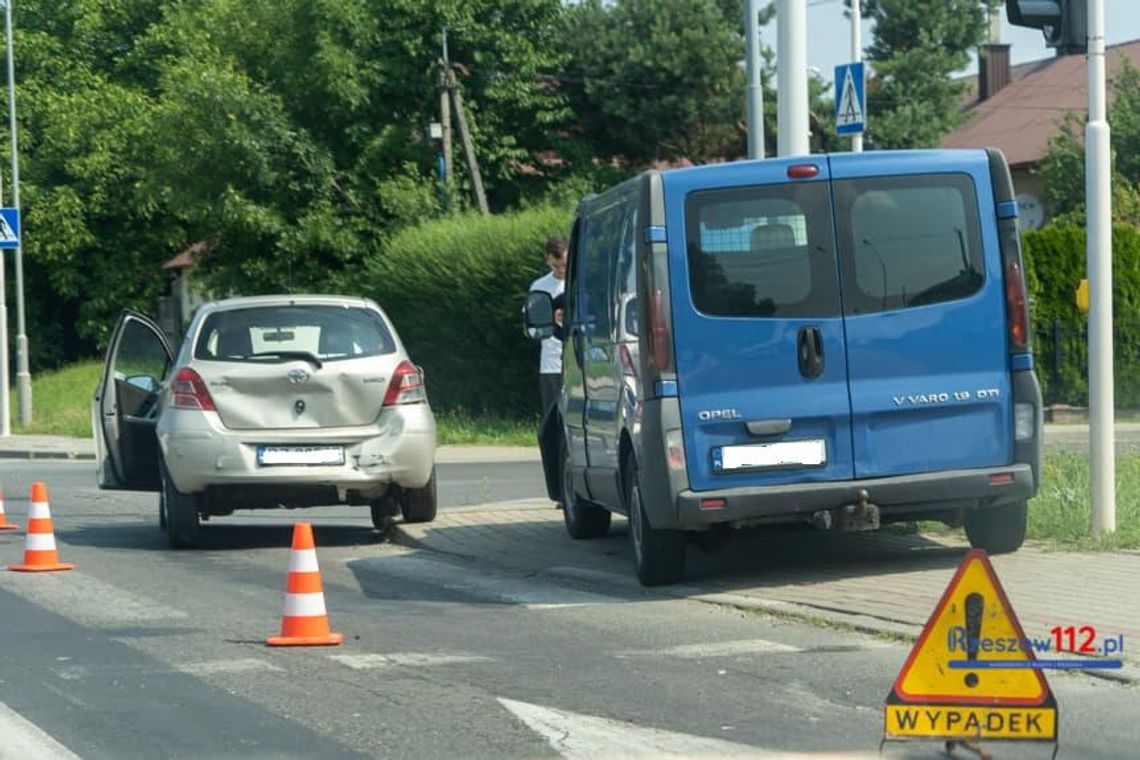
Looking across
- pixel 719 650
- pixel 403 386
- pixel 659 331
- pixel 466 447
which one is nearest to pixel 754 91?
pixel 466 447

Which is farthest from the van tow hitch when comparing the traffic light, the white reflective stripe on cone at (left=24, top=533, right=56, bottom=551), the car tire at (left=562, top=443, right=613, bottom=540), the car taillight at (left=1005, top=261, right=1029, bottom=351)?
the white reflective stripe on cone at (left=24, top=533, right=56, bottom=551)

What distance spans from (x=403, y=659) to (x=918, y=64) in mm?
40237

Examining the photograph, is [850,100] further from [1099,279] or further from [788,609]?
[788,609]

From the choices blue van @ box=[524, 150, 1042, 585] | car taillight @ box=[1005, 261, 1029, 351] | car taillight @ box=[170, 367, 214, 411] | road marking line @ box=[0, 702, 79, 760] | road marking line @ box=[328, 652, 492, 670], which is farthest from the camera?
car taillight @ box=[170, 367, 214, 411]

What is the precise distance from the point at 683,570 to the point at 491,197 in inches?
1171

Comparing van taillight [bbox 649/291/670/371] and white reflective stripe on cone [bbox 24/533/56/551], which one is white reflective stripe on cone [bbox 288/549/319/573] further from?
white reflective stripe on cone [bbox 24/533/56/551]

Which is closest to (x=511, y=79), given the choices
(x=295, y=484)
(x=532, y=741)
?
(x=295, y=484)

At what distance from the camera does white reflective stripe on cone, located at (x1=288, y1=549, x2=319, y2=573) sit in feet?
31.3

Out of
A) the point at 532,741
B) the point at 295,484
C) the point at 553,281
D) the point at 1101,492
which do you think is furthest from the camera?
the point at 553,281

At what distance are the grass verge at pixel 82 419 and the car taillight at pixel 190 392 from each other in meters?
10.9

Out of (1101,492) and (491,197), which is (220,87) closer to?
(491,197)


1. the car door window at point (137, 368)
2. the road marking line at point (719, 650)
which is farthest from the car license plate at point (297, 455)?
the road marking line at point (719, 650)

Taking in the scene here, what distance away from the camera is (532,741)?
6969 mm

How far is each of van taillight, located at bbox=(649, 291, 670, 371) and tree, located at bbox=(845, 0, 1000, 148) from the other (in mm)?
35068
